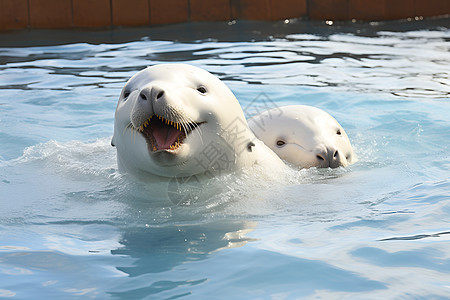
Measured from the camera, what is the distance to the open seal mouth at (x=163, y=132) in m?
3.39

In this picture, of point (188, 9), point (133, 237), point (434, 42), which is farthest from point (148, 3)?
point (133, 237)

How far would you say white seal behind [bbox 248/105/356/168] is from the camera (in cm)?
473

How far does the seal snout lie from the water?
11 centimetres

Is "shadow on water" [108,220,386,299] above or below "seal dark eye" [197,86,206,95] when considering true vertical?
below

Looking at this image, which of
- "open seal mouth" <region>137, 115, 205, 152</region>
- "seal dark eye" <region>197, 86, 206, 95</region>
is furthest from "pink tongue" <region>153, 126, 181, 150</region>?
"seal dark eye" <region>197, 86, 206, 95</region>

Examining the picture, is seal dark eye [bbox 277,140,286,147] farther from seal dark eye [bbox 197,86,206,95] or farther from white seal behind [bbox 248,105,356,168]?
seal dark eye [bbox 197,86,206,95]

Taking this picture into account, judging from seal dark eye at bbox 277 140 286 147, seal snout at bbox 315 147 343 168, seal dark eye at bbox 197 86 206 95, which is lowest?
seal snout at bbox 315 147 343 168

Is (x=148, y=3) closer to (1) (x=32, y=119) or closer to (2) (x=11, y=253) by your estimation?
(1) (x=32, y=119)

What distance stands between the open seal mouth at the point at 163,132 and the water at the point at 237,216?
0.36 m

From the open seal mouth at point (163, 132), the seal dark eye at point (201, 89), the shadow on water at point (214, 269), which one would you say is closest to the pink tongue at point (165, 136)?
the open seal mouth at point (163, 132)

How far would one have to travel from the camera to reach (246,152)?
3.96 meters

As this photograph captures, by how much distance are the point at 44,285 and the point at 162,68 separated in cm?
153

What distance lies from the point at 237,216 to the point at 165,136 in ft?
1.81

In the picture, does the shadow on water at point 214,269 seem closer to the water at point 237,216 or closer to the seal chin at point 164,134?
the water at point 237,216
